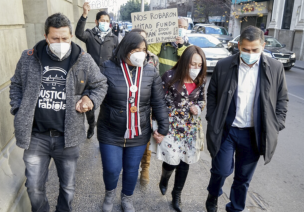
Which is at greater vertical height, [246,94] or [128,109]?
[246,94]

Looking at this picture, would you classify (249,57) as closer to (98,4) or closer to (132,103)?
(132,103)

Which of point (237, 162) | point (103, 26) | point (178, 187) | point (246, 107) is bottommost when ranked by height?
point (178, 187)

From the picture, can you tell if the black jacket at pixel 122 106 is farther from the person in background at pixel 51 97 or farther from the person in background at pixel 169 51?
the person in background at pixel 169 51

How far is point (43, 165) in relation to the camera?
2357 millimetres

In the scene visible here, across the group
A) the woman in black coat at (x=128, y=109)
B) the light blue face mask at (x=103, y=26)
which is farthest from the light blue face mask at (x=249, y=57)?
the light blue face mask at (x=103, y=26)

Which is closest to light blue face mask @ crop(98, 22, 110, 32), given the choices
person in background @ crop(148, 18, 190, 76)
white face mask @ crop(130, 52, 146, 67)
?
person in background @ crop(148, 18, 190, 76)

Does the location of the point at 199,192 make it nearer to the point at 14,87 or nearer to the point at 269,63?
A: the point at 269,63

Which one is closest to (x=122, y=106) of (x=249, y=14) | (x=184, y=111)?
(x=184, y=111)

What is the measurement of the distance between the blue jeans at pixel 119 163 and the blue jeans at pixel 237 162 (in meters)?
0.79

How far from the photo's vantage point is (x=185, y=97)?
2.85 meters

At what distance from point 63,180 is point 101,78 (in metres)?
0.96

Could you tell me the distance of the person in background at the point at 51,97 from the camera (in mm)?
2168

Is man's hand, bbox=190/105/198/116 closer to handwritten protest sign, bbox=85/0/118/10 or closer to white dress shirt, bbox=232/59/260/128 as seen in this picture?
white dress shirt, bbox=232/59/260/128

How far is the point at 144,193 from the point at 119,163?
0.76m
